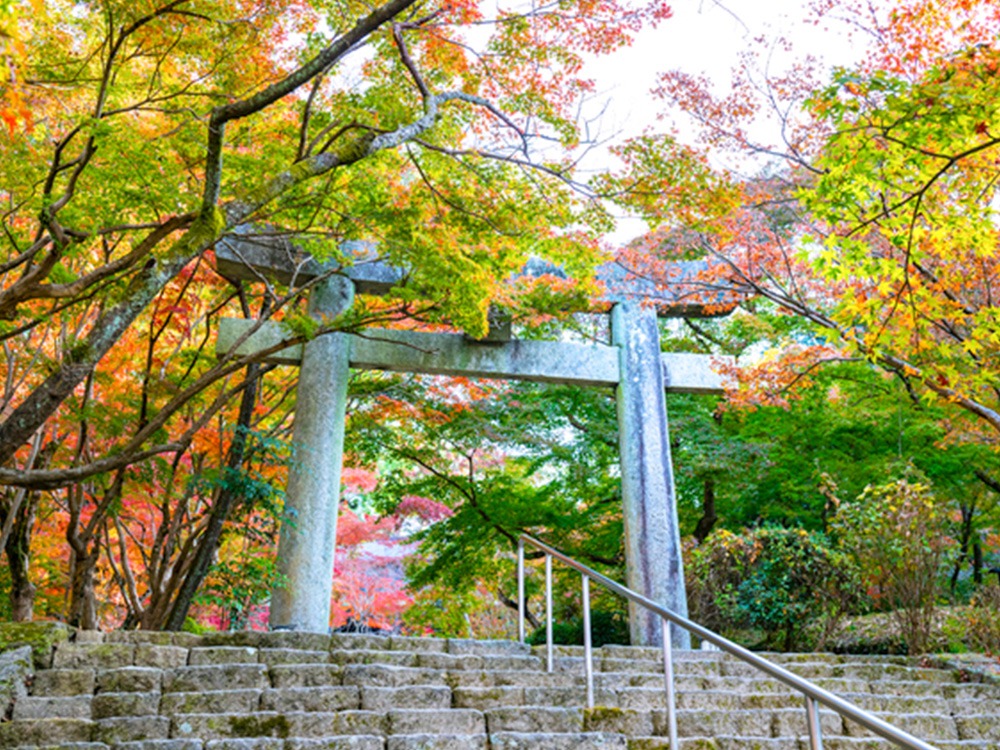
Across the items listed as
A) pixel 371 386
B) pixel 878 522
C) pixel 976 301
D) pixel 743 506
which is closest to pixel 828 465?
pixel 743 506

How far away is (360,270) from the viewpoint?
295 inches

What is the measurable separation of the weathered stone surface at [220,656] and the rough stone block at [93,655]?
330 millimetres

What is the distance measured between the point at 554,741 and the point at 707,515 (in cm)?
713

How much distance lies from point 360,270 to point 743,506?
253 inches

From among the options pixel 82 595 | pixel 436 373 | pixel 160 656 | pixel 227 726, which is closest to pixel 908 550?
pixel 436 373

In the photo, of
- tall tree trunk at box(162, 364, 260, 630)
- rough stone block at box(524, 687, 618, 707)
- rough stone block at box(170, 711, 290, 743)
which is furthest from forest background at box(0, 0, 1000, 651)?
rough stone block at box(524, 687, 618, 707)

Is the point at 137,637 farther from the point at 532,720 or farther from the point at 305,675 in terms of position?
the point at 532,720

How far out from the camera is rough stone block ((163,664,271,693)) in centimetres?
375

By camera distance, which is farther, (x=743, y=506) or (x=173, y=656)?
(x=743, y=506)

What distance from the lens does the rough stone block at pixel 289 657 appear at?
4.22 m

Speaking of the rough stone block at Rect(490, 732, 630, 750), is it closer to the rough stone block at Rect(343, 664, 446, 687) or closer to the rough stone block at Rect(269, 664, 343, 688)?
the rough stone block at Rect(343, 664, 446, 687)

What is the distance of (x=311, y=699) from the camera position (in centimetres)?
368

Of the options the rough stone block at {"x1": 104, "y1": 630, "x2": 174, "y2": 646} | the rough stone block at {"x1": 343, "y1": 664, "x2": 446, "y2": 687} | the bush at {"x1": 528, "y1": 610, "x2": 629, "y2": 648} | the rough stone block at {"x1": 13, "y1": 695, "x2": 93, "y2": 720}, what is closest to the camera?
the rough stone block at {"x1": 13, "y1": 695, "x2": 93, "y2": 720}

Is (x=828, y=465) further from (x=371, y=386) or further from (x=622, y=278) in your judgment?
(x=371, y=386)
